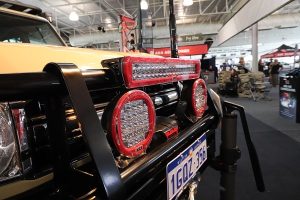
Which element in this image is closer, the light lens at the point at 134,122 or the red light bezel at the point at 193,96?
the light lens at the point at 134,122

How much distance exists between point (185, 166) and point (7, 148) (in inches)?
29.9

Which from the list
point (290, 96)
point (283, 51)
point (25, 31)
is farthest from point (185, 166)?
point (283, 51)

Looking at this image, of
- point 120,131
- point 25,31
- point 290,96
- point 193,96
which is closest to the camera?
point 120,131

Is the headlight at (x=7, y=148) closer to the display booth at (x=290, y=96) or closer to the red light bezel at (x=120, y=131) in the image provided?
the red light bezel at (x=120, y=131)

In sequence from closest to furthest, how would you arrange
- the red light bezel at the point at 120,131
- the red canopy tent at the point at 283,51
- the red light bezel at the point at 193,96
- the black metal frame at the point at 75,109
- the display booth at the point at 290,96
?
the black metal frame at the point at 75,109
the red light bezel at the point at 120,131
the red light bezel at the point at 193,96
the display booth at the point at 290,96
the red canopy tent at the point at 283,51

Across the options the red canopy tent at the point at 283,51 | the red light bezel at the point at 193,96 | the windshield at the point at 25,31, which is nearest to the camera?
the red light bezel at the point at 193,96

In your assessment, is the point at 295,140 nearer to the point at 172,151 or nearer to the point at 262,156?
the point at 262,156

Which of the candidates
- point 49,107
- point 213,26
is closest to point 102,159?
point 49,107

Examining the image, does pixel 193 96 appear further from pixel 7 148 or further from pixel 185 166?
pixel 7 148

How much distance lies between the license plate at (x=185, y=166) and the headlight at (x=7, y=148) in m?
0.57

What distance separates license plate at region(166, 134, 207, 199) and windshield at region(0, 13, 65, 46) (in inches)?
62.1

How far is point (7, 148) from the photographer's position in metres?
0.77

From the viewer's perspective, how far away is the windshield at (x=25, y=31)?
6.86 ft

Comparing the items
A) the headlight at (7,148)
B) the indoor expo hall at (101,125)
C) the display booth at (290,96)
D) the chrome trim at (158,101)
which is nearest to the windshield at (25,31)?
the indoor expo hall at (101,125)
